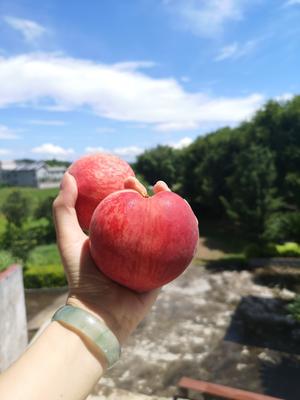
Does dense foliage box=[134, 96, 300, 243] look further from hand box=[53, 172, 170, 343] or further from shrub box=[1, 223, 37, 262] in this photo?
hand box=[53, 172, 170, 343]

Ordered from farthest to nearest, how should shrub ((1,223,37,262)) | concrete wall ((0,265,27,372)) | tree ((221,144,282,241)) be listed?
1. tree ((221,144,282,241))
2. shrub ((1,223,37,262))
3. concrete wall ((0,265,27,372))

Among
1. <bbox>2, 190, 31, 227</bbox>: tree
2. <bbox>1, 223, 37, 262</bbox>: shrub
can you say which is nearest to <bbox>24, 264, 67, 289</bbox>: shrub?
<bbox>1, 223, 37, 262</bbox>: shrub

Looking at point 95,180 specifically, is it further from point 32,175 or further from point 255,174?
point 32,175

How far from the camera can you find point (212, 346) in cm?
966

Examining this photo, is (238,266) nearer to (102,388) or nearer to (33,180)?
(102,388)

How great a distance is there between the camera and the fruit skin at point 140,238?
181 cm

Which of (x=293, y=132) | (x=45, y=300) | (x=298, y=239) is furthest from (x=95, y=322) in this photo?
(x=293, y=132)

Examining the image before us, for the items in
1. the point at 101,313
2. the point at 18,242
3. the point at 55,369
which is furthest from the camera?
the point at 18,242

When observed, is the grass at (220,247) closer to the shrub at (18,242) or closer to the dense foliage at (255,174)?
the dense foliage at (255,174)

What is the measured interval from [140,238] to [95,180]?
568 mm

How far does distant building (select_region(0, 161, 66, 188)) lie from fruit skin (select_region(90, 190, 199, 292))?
83784 millimetres

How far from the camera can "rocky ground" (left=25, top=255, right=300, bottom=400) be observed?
7859 mm

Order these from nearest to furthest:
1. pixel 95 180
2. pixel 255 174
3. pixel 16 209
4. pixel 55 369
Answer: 1. pixel 55 369
2. pixel 95 180
3. pixel 255 174
4. pixel 16 209

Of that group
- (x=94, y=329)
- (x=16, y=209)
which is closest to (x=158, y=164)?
(x=16, y=209)
